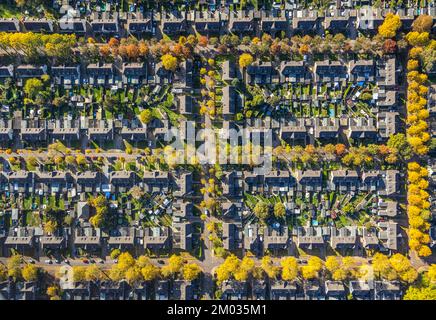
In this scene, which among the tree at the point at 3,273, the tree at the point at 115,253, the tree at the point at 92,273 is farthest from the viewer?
the tree at the point at 115,253

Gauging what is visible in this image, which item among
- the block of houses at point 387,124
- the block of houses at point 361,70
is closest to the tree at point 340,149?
the block of houses at point 387,124

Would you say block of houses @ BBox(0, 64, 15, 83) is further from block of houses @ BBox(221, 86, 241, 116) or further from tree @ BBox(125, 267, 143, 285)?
tree @ BBox(125, 267, 143, 285)

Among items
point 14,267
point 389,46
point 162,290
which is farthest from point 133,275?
point 389,46

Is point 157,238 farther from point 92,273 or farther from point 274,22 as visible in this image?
point 274,22

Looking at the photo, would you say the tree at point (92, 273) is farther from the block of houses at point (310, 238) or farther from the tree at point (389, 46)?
the tree at point (389, 46)

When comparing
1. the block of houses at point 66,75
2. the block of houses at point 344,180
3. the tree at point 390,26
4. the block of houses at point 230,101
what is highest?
the tree at point 390,26

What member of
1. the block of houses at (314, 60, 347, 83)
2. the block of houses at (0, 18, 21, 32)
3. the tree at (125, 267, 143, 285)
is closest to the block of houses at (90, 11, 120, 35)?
the block of houses at (0, 18, 21, 32)

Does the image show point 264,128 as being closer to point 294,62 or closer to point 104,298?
point 294,62
